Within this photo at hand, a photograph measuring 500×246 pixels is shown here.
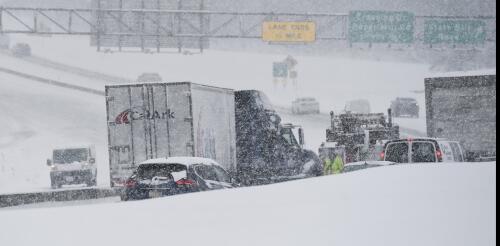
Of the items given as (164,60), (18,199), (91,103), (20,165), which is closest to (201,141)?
(18,199)

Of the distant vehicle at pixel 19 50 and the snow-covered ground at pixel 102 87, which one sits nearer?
the snow-covered ground at pixel 102 87

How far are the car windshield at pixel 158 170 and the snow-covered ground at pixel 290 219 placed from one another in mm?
4795

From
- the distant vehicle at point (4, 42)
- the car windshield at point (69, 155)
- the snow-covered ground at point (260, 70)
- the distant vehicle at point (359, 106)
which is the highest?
the distant vehicle at point (4, 42)

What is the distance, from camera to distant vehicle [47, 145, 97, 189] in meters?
25.4

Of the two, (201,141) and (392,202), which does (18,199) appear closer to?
(201,141)

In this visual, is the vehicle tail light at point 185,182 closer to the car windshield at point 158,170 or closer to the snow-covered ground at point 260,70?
the car windshield at point 158,170

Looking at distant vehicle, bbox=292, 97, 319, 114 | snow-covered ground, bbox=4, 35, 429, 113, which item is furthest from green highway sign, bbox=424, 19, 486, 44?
snow-covered ground, bbox=4, 35, 429, 113

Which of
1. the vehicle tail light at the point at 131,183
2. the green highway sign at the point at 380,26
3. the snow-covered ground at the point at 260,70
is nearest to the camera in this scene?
the vehicle tail light at the point at 131,183

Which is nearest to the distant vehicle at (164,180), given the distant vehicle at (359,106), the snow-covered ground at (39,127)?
the snow-covered ground at (39,127)

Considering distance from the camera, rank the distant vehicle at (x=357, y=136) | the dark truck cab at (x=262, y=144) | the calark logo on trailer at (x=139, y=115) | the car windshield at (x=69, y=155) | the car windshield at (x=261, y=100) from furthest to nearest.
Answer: the car windshield at (x=69, y=155)
the distant vehicle at (x=357, y=136)
the car windshield at (x=261, y=100)
the dark truck cab at (x=262, y=144)
the calark logo on trailer at (x=139, y=115)

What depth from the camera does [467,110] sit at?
22.9m

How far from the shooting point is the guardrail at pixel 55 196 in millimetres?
19156

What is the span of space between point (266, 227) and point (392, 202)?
4.73 ft

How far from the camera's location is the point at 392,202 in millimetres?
6859
